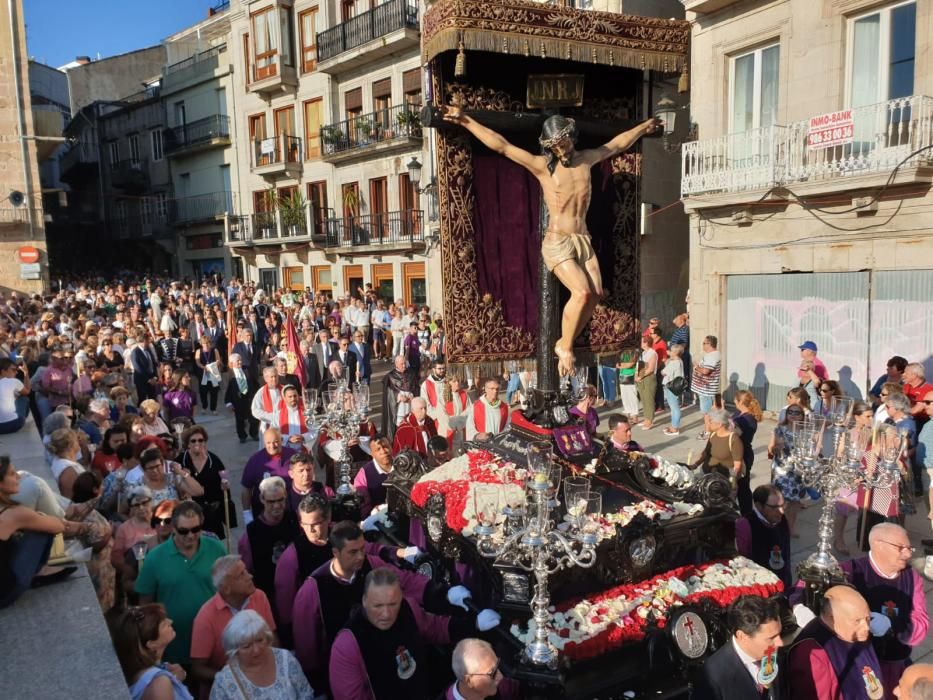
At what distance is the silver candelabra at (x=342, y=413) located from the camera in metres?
6.23

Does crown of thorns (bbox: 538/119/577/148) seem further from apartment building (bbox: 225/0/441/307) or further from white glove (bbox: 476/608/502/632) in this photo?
apartment building (bbox: 225/0/441/307)

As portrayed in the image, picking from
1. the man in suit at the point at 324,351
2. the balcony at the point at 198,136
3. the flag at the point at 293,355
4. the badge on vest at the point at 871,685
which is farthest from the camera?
the balcony at the point at 198,136

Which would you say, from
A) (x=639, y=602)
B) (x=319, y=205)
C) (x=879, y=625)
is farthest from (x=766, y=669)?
(x=319, y=205)

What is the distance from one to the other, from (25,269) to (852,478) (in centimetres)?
2558

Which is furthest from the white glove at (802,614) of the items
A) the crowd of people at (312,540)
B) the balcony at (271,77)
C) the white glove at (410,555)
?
the balcony at (271,77)

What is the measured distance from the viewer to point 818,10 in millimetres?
10727

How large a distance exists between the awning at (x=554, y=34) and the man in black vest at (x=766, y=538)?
3386 mm

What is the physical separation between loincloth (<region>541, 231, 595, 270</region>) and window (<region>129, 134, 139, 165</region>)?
3424 cm

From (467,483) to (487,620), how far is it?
4.03 ft

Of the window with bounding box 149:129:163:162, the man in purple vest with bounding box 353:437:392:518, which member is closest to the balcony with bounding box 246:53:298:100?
the window with bounding box 149:129:163:162

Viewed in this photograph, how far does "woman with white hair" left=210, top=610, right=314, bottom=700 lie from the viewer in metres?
2.97

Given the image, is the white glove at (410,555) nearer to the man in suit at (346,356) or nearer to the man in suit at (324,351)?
the man in suit at (346,356)

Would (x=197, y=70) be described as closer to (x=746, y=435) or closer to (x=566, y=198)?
(x=566, y=198)

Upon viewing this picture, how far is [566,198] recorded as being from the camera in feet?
16.8
